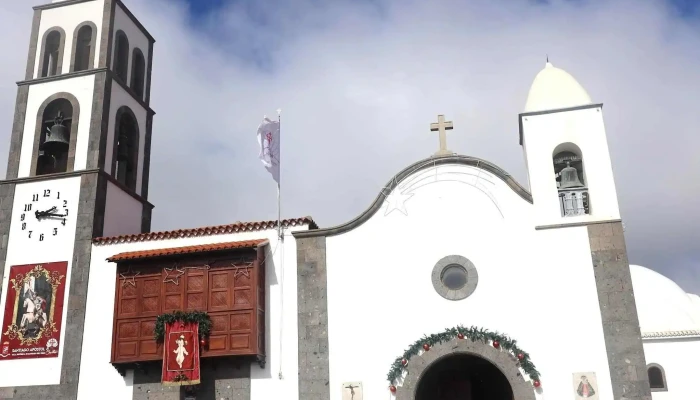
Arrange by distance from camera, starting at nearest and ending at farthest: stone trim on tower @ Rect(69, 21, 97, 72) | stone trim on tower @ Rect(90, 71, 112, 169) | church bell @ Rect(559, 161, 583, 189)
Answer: church bell @ Rect(559, 161, 583, 189) < stone trim on tower @ Rect(90, 71, 112, 169) < stone trim on tower @ Rect(69, 21, 97, 72)

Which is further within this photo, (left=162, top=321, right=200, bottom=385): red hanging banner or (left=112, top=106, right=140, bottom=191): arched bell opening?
(left=112, top=106, right=140, bottom=191): arched bell opening

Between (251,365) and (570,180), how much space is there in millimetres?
8662

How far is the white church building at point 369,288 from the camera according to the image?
14.8 metres

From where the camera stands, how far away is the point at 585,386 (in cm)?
1423

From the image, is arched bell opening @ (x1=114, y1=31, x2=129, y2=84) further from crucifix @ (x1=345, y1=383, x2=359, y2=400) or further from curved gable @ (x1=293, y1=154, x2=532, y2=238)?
crucifix @ (x1=345, y1=383, x2=359, y2=400)

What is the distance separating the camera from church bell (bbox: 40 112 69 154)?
1934 cm

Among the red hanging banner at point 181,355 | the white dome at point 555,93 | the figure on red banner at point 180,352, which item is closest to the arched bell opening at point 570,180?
the white dome at point 555,93

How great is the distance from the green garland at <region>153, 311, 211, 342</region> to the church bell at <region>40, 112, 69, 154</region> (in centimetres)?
663

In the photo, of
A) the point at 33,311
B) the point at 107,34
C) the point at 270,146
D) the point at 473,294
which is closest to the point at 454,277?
the point at 473,294

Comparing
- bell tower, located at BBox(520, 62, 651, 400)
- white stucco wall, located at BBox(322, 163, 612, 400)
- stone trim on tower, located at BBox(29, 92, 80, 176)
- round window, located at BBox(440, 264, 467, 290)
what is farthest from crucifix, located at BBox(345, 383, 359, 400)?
stone trim on tower, located at BBox(29, 92, 80, 176)

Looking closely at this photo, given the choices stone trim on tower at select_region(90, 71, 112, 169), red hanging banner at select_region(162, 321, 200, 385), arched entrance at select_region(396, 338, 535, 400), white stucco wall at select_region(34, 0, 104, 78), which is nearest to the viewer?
arched entrance at select_region(396, 338, 535, 400)

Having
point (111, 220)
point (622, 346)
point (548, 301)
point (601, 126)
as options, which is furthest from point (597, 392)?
point (111, 220)

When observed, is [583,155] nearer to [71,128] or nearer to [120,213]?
[120,213]

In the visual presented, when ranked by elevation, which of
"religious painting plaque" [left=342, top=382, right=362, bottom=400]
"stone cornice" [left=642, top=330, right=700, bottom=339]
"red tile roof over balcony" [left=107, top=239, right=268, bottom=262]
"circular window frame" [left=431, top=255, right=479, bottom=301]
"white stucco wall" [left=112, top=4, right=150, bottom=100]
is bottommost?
"religious painting plaque" [left=342, top=382, right=362, bottom=400]
